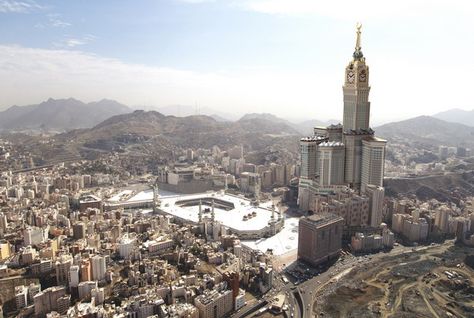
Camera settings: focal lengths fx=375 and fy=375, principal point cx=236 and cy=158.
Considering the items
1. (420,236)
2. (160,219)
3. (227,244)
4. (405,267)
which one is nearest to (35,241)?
(160,219)

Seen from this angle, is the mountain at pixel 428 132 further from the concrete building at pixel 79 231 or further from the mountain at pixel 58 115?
the mountain at pixel 58 115

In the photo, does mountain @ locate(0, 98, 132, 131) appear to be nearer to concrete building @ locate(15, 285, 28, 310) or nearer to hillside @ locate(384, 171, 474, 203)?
hillside @ locate(384, 171, 474, 203)

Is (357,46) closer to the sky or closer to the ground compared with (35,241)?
closer to the sky

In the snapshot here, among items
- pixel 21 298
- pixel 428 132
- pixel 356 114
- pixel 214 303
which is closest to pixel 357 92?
pixel 356 114

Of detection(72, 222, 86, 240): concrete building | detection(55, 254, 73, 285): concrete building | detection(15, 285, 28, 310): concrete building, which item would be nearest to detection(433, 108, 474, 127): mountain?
detection(72, 222, 86, 240): concrete building

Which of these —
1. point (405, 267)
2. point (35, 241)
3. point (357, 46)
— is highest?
point (357, 46)

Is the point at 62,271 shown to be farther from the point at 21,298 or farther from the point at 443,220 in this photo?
the point at 443,220

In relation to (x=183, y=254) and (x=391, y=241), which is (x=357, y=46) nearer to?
(x=391, y=241)
